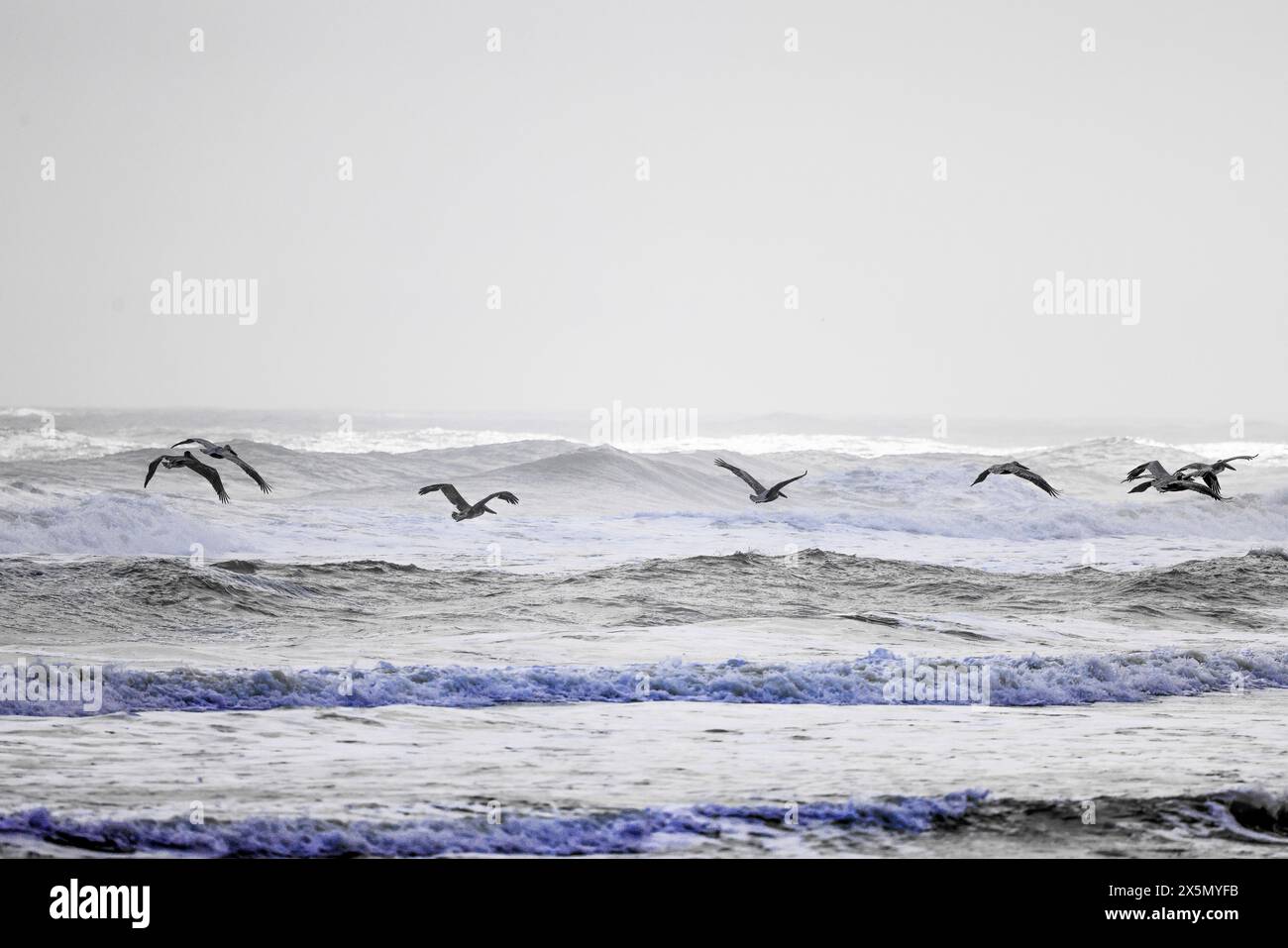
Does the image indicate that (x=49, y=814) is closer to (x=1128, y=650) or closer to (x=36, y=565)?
(x=1128, y=650)

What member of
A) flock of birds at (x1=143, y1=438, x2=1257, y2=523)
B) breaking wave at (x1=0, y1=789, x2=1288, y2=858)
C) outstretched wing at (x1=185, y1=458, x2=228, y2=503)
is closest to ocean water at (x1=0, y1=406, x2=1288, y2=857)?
breaking wave at (x1=0, y1=789, x2=1288, y2=858)

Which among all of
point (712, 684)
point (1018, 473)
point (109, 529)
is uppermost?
point (1018, 473)

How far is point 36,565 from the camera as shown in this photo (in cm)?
2259

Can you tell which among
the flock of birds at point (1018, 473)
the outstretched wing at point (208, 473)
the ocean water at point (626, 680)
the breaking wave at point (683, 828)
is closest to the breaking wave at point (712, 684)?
the ocean water at point (626, 680)

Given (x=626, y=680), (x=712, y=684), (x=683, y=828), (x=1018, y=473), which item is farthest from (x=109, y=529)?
(x=683, y=828)

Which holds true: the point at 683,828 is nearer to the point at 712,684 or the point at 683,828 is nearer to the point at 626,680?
the point at 712,684

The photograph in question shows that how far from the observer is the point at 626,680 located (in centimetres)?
1457

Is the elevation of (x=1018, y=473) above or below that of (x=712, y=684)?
above

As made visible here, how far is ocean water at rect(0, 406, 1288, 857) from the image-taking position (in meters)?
9.02

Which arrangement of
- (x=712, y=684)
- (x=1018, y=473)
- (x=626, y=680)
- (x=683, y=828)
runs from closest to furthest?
(x=683, y=828) < (x=712, y=684) < (x=626, y=680) < (x=1018, y=473)

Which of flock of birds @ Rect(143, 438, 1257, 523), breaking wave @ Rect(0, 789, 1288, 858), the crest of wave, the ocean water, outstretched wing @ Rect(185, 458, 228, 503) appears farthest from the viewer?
the crest of wave

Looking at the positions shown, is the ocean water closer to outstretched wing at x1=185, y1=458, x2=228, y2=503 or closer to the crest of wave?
the crest of wave
